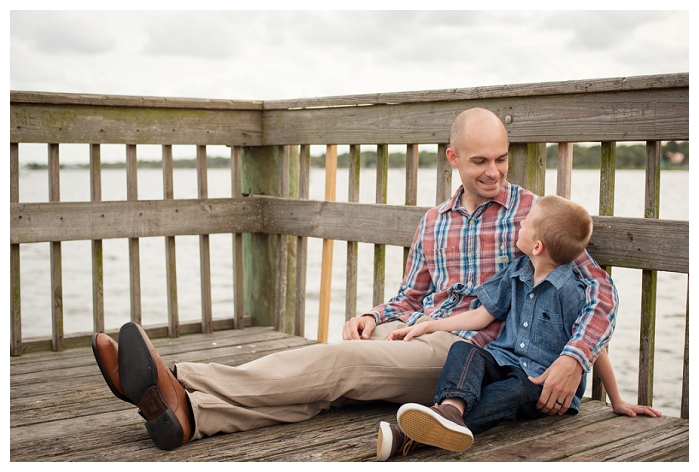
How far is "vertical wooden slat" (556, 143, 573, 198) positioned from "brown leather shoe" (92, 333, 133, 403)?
166 centimetres

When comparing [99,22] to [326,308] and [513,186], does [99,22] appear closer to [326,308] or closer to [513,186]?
[326,308]

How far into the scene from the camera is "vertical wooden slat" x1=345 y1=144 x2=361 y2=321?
346cm

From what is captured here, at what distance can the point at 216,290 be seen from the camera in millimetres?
11859

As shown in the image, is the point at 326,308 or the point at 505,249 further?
the point at 326,308

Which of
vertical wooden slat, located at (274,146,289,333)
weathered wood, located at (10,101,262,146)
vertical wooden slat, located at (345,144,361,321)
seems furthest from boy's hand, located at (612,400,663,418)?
weathered wood, located at (10,101,262,146)

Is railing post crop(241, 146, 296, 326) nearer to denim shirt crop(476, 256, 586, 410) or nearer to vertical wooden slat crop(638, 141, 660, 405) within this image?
denim shirt crop(476, 256, 586, 410)

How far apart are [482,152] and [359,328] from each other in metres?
0.79

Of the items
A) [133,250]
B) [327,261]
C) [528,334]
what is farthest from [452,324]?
[133,250]

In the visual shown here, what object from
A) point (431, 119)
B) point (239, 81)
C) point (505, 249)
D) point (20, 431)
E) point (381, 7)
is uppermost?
point (239, 81)

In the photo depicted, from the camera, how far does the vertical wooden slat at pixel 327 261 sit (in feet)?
12.0

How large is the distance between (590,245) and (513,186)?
35cm

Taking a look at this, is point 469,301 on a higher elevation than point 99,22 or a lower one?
lower

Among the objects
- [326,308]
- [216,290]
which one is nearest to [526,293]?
[326,308]

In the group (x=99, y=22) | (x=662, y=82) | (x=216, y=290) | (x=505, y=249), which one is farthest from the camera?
(x=216, y=290)
